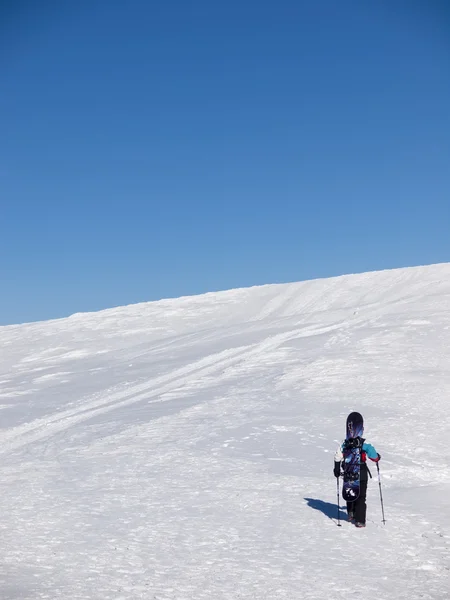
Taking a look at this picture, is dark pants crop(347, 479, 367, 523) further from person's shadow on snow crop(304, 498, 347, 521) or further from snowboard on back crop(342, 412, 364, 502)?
person's shadow on snow crop(304, 498, 347, 521)

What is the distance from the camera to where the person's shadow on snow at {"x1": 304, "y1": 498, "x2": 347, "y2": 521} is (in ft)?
39.2

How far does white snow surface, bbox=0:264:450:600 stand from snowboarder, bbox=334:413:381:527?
1.03ft

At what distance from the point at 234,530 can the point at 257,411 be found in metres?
10.3

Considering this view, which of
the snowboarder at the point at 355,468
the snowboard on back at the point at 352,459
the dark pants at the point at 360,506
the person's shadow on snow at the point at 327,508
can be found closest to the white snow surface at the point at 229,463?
the person's shadow on snow at the point at 327,508

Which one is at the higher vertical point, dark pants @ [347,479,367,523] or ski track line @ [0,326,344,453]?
ski track line @ [0,326,344,453]

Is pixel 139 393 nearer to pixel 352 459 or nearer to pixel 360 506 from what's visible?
pixel 352 459

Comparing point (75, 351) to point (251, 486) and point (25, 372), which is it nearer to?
point (25, 372)

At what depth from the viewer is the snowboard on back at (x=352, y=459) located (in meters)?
11.6

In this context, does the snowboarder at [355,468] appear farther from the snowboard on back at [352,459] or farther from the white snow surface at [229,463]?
the white snow surface at [229,463]

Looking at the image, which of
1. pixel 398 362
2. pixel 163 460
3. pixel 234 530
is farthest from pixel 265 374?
pixel 234 530

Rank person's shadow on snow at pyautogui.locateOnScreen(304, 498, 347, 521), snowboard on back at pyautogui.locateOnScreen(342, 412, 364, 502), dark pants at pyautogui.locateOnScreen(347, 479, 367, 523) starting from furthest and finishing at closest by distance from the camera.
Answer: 1. person's shadow on snow at pyautogui.locateOnScreen(304, 498, 347, 521)
2. snowboard on back at pyautogui.locateOnScreen(342, 412, 364, 502)
3. dark pants at pyautogui.locateOnScreen(347, 479, 367, 523)

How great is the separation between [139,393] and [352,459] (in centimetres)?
1488

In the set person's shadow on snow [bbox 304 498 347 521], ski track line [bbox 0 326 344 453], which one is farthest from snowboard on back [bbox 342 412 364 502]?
ski track line [bbox 0 326 344 453]

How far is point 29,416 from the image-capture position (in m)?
23.2
